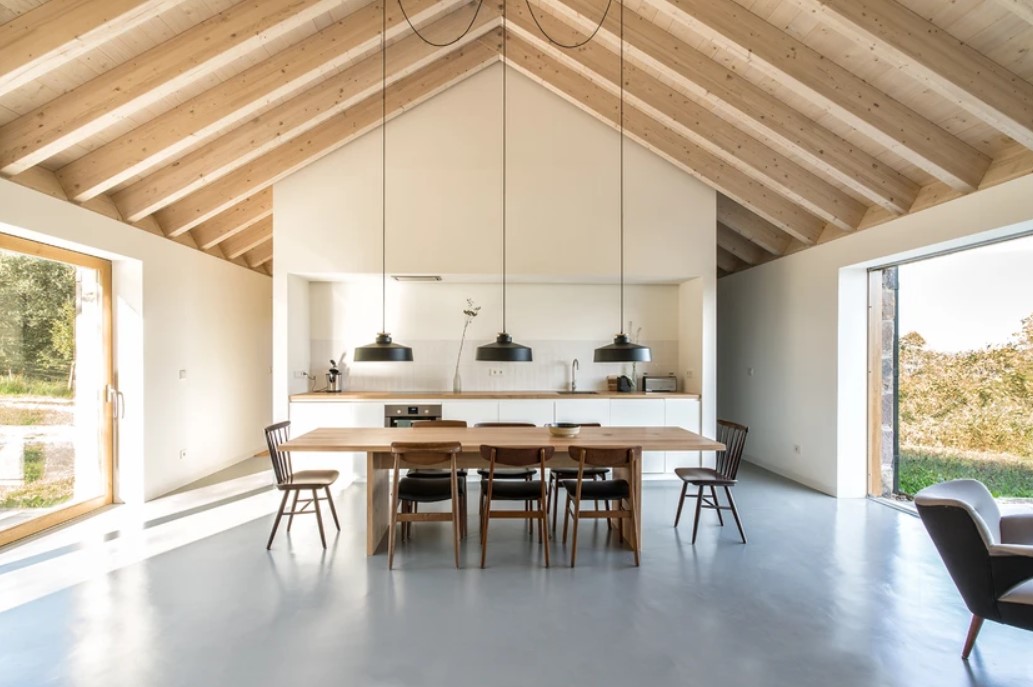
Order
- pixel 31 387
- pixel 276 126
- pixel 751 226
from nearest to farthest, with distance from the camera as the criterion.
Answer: pixel 31 387 < pixel 276 126 < pixel 751 226

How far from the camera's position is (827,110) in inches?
151

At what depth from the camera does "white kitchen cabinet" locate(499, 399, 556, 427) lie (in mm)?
5637

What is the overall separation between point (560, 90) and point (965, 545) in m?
5.06

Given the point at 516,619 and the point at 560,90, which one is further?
the point at 560,90

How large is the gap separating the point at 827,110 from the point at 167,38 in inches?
184

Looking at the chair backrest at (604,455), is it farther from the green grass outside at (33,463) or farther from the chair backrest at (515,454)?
the green grass outside at (33,463)

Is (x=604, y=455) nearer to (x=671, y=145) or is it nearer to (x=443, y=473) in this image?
(x=443, y=473)

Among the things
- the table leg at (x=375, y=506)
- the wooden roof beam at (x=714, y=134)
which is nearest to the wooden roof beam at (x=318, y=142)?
the wooden roof beam at (x=714, y=134)

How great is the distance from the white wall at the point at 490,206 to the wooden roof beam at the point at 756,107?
1.41m

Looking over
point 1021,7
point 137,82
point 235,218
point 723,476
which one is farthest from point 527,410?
point 1021,7

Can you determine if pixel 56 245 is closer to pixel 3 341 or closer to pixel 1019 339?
pixel 3 341

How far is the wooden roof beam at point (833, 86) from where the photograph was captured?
11.9 feet

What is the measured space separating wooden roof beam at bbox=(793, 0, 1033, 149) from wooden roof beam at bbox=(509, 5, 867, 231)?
1.64m

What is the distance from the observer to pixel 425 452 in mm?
3473
